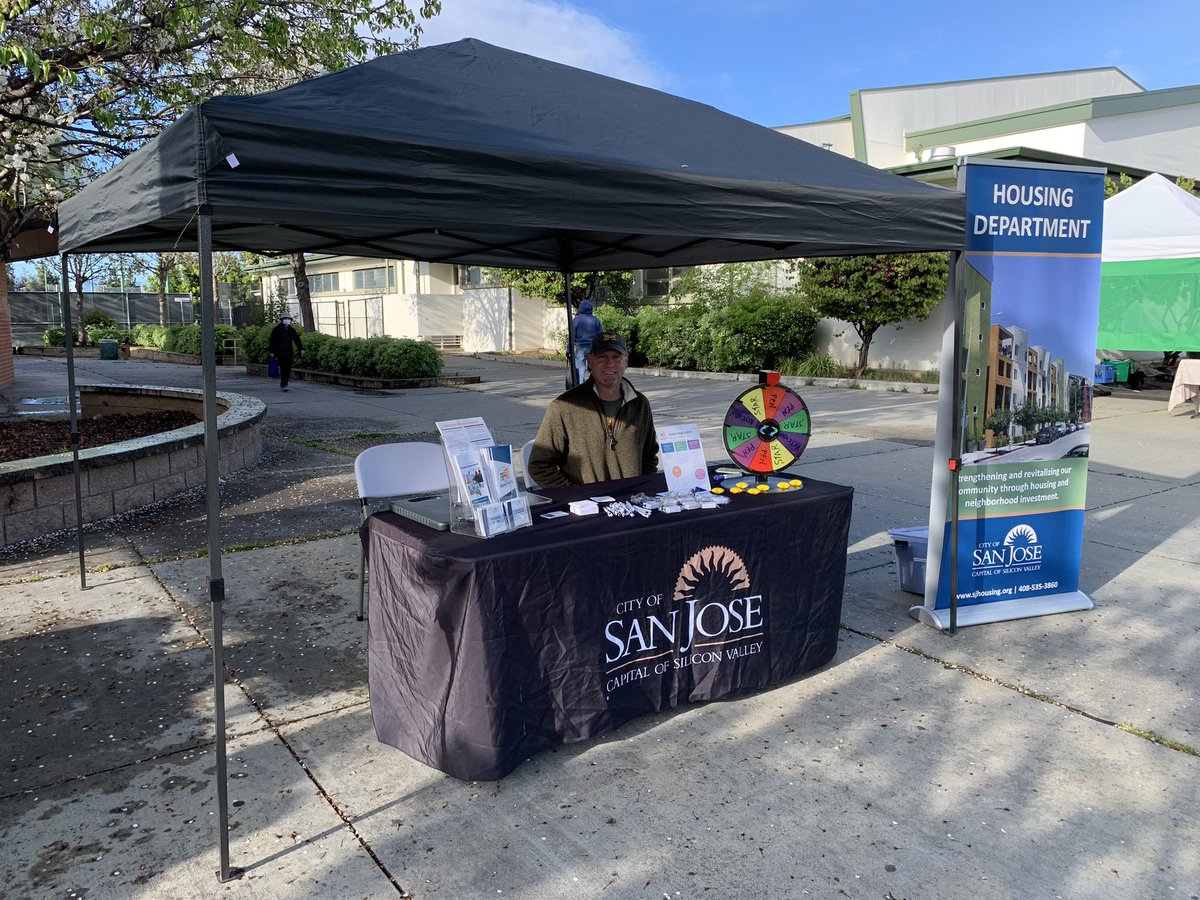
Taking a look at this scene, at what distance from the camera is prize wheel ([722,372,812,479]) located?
382 cm

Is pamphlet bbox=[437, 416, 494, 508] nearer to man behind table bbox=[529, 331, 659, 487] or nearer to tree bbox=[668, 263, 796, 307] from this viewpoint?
man behind table bbox=[529, 331, 659, 487]

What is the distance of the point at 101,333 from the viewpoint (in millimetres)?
35094

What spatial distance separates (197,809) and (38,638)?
1970 millimetres

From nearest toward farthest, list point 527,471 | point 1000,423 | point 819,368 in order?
point 1000,423 → point 527,471 → point 819,368

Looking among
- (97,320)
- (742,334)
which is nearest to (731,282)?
(742,334)

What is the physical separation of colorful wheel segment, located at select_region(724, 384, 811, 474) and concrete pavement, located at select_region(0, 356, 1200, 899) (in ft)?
3.30

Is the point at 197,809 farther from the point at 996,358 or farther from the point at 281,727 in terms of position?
the point at 996,358

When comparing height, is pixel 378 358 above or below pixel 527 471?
above

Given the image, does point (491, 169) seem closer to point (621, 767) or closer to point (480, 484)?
point (480, 484)

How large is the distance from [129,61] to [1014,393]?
7.87m

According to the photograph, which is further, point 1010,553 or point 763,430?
point 1010,553

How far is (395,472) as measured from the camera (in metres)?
4.46

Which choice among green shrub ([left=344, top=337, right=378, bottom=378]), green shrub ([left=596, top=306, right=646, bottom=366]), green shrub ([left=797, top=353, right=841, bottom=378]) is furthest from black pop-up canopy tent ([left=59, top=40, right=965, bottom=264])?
green shrub ([left=596, top=306, right=646, bottom=366])

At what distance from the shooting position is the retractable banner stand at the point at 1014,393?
4.14m
